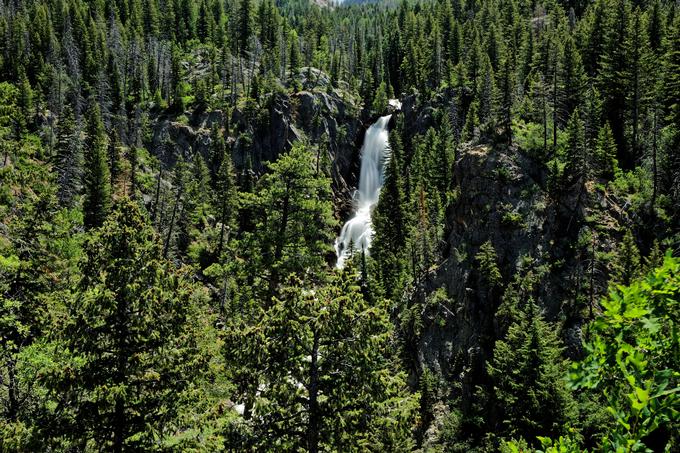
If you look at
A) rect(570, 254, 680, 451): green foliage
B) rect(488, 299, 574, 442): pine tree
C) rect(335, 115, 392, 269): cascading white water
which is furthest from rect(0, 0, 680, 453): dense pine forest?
rect(335, 115, 392, 269): cascading white water

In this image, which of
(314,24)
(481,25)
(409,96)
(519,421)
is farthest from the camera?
(314,24)

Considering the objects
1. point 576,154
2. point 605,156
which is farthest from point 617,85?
point 576,154

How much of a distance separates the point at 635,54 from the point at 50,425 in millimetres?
60646

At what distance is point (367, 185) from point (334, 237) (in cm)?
7680

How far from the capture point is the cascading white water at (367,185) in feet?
259

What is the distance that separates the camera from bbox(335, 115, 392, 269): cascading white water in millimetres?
79000

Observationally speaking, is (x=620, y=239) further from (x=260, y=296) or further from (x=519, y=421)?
(x=260, y=296)

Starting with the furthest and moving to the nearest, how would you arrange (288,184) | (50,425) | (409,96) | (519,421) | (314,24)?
(314,24) < (409,96) < (519,421) < (288,184) < (50,425)

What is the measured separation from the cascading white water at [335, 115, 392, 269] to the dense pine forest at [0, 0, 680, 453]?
1.92 metres

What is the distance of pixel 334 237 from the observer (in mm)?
16188

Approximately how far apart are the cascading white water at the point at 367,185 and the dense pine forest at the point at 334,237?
1.92 m

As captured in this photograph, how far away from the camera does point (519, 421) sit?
94.7ft

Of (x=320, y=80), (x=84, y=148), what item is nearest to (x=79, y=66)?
(x=84, y=148)

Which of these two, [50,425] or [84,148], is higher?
[50,425]
